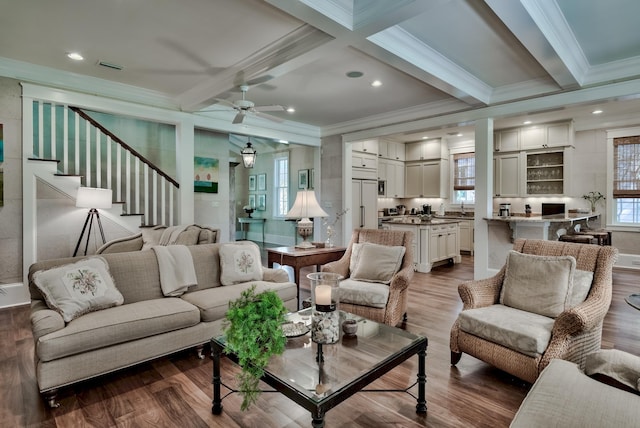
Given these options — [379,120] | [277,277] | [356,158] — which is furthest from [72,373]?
[356,158]

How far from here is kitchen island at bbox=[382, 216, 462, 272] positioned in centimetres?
601

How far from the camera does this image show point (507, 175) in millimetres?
7406

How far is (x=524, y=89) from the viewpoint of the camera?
4.53 metres

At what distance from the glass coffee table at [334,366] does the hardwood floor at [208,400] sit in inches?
4.4

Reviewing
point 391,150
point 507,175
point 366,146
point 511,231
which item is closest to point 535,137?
point 507,175

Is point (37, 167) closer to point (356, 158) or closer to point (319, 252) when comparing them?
point (319, 252)

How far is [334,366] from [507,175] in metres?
7.13

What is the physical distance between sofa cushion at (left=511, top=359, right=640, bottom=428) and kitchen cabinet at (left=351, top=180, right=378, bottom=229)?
5687mm

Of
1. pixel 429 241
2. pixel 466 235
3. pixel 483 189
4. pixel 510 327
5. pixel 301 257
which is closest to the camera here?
pixel 510 327

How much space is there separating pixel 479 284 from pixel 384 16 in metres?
2.20

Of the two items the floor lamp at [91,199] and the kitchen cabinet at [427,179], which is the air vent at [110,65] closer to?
the floor lamp at [91,199]

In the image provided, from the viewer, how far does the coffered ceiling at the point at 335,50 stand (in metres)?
2.80

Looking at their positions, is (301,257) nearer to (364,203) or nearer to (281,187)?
(364,203)

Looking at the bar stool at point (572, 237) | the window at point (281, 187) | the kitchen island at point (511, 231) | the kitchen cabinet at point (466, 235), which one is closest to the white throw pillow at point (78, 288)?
the kitchen island at point (511, 231)
